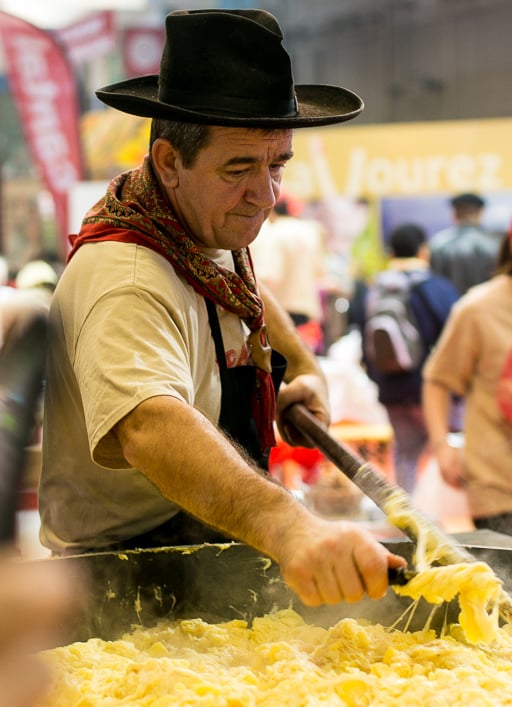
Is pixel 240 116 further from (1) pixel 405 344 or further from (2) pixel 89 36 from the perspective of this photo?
(2) pixel 89 36

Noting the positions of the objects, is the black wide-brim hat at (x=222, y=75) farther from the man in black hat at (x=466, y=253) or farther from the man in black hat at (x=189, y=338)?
the man in black hat at (x=466, y=253)

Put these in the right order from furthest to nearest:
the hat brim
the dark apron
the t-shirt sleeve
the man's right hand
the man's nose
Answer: the dark apron < the man's nose < the hat brim < the t-shirt sleeve < the man's right hand

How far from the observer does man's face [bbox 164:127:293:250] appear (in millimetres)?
2105

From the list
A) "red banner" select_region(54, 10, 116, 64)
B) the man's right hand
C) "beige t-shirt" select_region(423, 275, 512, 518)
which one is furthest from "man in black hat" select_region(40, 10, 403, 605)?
"red banner" select_region(54, 10, 116, 64)

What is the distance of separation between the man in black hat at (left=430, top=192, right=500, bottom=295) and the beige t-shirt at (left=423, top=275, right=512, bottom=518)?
9.22 feet

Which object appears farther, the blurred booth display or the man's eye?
the blurred booth display

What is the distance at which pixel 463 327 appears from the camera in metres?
3.73

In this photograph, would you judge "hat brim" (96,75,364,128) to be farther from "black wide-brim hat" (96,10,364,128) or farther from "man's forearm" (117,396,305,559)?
"man's forearm" (117,396,305,559)

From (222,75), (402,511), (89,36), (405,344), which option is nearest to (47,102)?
(89,36)

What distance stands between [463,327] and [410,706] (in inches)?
88.4

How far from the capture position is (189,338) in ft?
6.98

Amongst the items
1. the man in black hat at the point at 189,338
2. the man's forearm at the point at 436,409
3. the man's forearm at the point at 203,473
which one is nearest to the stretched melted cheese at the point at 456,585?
the man in black hat at the point at 189,338

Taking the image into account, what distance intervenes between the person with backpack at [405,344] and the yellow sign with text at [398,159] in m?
1.70

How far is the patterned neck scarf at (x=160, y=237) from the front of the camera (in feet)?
6.97
